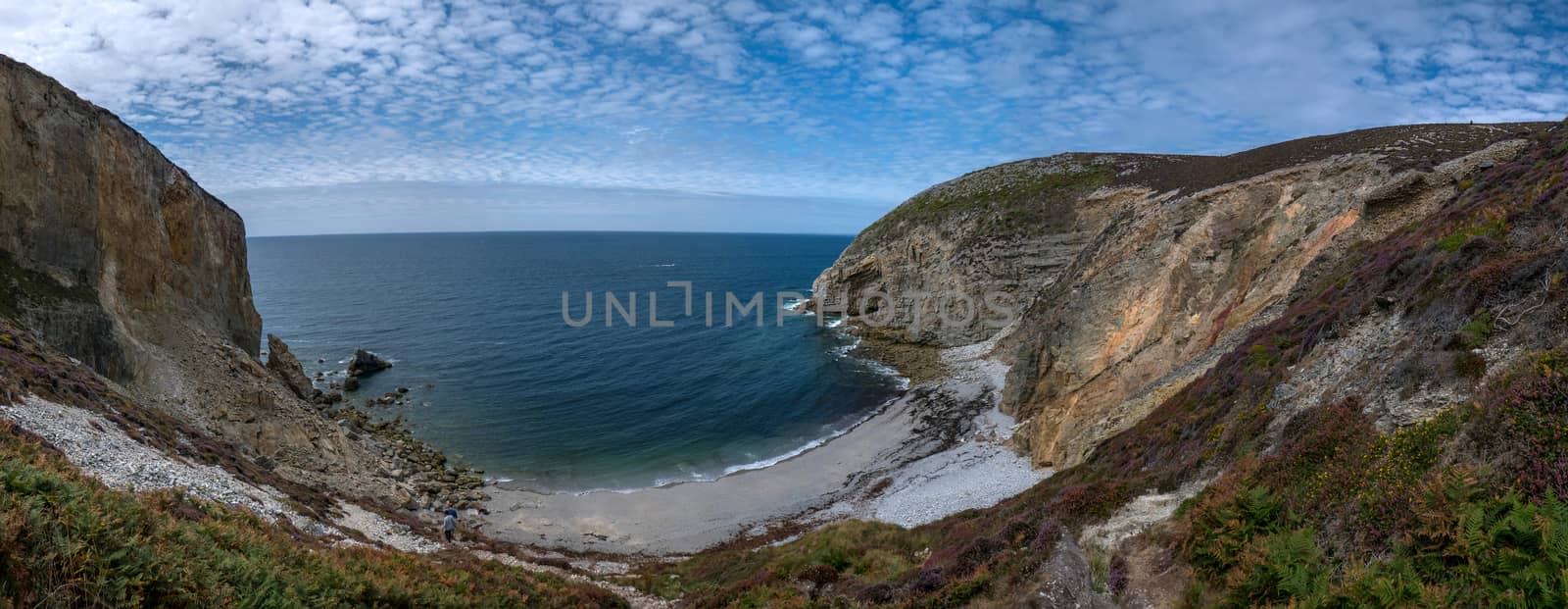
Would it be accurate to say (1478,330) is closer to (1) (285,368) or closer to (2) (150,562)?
(2) (150,562)

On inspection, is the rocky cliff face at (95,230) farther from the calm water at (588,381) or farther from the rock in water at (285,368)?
the calm water at (588,381)

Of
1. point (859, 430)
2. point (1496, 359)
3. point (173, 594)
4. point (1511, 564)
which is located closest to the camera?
point (1511, 564)

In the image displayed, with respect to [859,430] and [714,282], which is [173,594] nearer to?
[859,430]

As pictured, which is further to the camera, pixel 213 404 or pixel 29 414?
pixel 213 404

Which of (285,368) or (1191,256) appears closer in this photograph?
(1191,256)

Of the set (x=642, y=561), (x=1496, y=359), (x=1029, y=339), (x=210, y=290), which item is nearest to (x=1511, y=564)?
(x=1496, y=359)

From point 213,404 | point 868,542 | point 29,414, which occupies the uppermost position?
point 29,414

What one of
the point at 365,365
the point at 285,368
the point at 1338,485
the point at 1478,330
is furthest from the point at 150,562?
the point at 365,365
